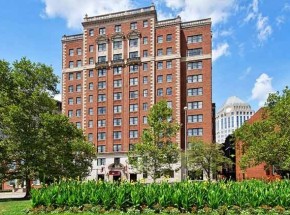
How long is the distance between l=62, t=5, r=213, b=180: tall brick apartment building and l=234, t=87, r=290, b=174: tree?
1261 inches

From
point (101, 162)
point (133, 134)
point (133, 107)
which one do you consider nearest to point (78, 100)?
point (133, 107)

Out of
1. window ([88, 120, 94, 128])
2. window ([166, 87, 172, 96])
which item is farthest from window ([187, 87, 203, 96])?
window ([88, 120, 94, 128])

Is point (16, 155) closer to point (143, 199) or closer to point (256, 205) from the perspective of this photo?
point (143, 199)

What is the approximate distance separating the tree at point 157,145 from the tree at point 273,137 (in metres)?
8.84

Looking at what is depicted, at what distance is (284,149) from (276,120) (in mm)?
2874

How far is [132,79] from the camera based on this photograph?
7781 cm

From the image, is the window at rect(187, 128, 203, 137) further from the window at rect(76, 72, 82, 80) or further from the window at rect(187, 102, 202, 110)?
the window at rect(76, 72, 82, 80)

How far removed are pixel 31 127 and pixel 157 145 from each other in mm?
16547

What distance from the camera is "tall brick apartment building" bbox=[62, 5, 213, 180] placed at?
73938 mm

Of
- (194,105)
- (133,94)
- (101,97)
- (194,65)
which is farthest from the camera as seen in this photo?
(101,97)

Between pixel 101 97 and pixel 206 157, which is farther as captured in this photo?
pixel 101 97

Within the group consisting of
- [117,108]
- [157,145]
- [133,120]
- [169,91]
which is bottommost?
[157,145]

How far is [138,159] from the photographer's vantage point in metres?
47.9

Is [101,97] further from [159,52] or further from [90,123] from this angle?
[159,52]
